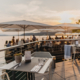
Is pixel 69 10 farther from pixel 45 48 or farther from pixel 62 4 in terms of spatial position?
pixel 45 48

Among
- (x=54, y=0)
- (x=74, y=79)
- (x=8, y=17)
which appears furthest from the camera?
(x=8, y=17)

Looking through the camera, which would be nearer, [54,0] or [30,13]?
[54,0]

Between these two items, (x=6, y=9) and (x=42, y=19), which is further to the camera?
(x=42, y=19)

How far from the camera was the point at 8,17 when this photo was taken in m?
14.0

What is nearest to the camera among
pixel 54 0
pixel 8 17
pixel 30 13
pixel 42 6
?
pixel 54 0

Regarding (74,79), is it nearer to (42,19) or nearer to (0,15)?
(42,19)

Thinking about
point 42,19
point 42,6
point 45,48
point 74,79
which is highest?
point 42,6

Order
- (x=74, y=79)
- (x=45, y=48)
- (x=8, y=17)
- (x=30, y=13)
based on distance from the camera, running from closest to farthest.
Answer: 1. (x=74, y=79)
2. (x=45, y=48)
3. (x=30, y=13)
4. (x=8, y=17)

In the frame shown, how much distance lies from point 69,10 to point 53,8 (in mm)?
2144

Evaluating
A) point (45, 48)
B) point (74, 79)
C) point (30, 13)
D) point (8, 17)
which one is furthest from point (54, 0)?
point (74, 79)

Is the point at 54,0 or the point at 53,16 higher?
the point at 54,0

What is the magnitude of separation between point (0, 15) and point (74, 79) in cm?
1383

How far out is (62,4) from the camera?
10.6 metres

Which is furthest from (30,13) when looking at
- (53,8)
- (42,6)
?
(53,8)
